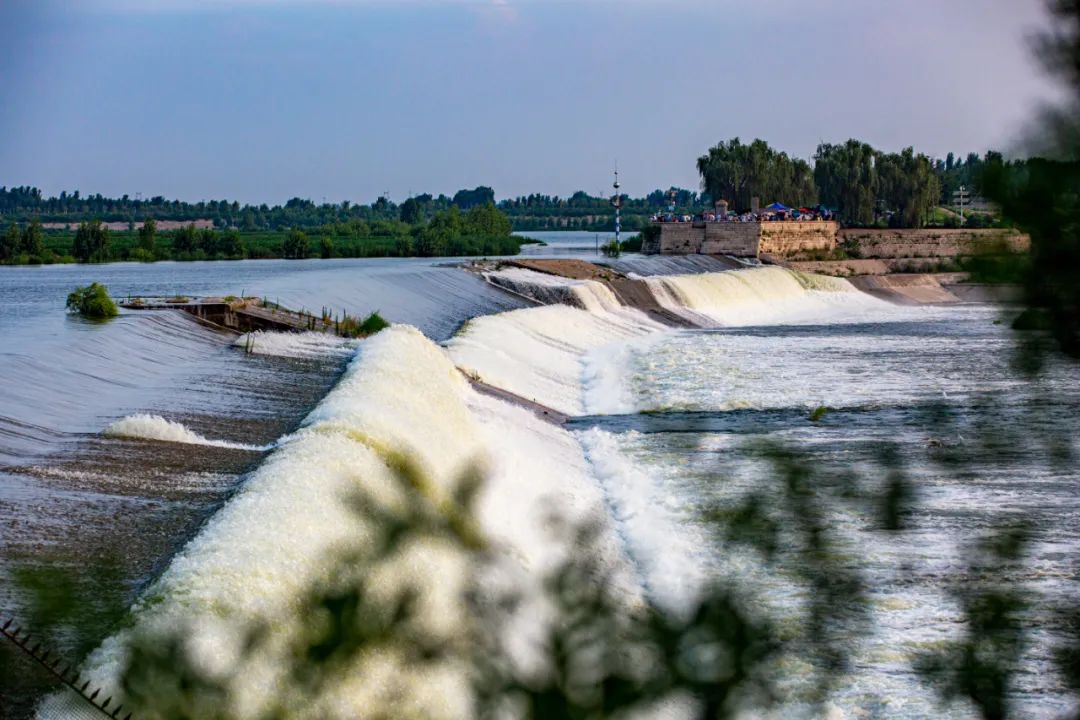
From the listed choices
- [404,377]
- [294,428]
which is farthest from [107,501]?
[404,377]

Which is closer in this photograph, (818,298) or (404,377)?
(404,377)

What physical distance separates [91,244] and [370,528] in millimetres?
68332

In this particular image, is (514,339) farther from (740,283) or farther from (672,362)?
(740,283)

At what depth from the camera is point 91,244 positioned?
219 ft

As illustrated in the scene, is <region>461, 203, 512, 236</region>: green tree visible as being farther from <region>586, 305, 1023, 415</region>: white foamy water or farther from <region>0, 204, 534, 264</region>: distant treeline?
<region>586, 305, 1023, 415</region>: white foamy water

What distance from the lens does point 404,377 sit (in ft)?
57.0

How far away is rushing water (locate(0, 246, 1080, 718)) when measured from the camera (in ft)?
8.70

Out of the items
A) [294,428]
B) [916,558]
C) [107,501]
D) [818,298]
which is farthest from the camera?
[818,298]

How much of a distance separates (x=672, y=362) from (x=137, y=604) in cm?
2116

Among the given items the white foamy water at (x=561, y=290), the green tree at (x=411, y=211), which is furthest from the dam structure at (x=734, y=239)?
the green tree at (x=411, y=211)

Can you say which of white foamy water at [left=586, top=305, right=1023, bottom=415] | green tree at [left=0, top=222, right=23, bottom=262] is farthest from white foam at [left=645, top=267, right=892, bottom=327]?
green tree at [left=0, top=222, right=23, bottom=262]

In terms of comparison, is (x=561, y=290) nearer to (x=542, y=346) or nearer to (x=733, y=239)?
(x=542, y=346)

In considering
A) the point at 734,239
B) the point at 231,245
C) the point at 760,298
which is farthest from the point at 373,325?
the point at 231,245

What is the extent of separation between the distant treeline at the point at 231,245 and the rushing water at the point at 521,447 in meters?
32.9
